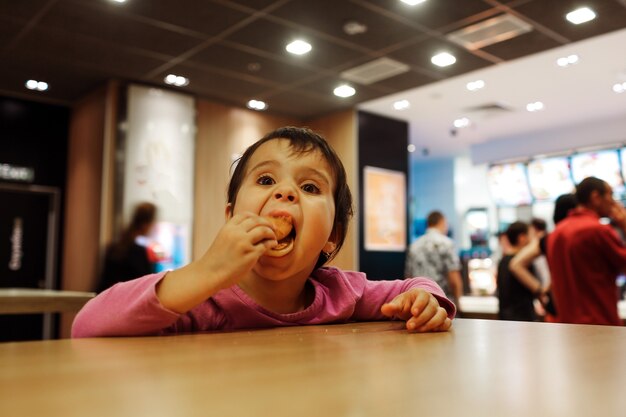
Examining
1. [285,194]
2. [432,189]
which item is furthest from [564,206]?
[432,189]

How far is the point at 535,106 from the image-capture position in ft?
23.7

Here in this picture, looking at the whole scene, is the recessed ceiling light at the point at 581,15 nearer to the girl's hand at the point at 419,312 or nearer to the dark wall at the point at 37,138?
the girl's hand at the point at 419,312

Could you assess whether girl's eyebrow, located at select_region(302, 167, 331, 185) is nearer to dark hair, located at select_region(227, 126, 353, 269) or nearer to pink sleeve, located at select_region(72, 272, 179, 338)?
dark hair, located at select_region(227, 126, 353, 269)

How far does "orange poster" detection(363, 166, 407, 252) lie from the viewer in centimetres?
759

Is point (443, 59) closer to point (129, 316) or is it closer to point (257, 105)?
point (257, 105)

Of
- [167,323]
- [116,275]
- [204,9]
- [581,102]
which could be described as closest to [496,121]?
[581,102]

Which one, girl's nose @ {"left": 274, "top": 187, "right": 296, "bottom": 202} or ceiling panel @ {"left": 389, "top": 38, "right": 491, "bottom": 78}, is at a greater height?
ceiling panel @ {"left": 389, "top": 38, "right": 491, "bottom": 78}

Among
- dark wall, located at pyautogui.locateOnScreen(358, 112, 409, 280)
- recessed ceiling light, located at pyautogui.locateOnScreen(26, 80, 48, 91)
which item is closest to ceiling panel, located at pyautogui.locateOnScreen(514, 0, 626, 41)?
dark wall, located at pyautogui.locateOnScreen(358, 112, 409, 280)

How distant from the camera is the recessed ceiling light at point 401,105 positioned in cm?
727

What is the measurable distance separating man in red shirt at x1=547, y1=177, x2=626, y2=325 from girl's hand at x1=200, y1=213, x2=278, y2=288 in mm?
2568

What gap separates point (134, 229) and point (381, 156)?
4327 millimetres

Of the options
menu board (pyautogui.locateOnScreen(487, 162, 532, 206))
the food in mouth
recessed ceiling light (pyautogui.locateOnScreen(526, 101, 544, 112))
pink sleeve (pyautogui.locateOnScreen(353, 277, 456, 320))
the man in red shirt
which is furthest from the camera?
menu board (pyautogui.locateOnScreen(487, 162, 532, 206))

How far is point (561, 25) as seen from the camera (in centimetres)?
487

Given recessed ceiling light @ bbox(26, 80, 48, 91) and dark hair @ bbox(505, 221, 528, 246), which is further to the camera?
recessed ceiling light @ bbox(26, 80, 48, 91)
